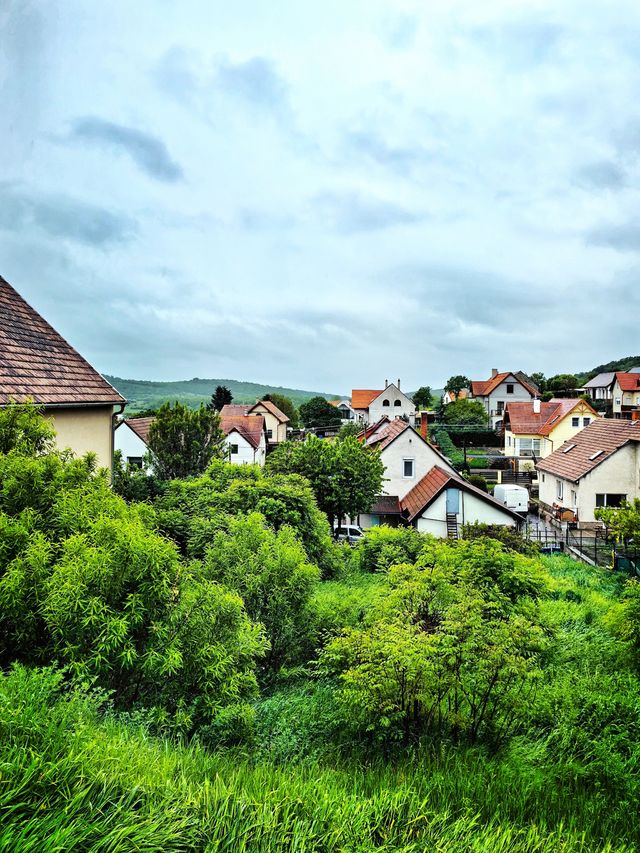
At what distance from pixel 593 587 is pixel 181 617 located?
14891 mm

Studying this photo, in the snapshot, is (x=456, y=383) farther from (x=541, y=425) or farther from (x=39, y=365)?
(x=39, y=365)

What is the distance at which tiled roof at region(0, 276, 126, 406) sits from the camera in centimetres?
1073

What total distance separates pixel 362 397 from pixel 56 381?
71.9 metres

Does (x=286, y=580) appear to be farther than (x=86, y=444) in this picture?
No

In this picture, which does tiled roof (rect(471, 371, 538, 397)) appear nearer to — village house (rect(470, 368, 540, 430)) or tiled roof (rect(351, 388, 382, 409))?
village house (rect(470, 368, 540, 430))

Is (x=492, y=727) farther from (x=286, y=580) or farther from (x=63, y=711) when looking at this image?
(x=63, y=711)

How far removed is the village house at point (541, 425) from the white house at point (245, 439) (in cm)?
2404

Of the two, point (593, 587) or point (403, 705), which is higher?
point (403, 705)

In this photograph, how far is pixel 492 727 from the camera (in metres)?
6.26

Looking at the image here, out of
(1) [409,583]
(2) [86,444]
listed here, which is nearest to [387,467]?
Result: (2) [86,444]

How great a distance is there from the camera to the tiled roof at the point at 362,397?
80.4 m

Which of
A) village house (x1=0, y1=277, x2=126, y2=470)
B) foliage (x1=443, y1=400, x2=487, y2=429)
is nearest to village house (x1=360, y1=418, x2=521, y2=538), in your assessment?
village house (x1=0, y1=277, x2=126, y2=470)

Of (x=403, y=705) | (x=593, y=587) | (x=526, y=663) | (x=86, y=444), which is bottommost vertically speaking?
(x=593, y=587)

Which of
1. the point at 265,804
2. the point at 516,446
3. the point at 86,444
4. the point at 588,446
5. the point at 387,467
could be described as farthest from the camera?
the point at 516,446
